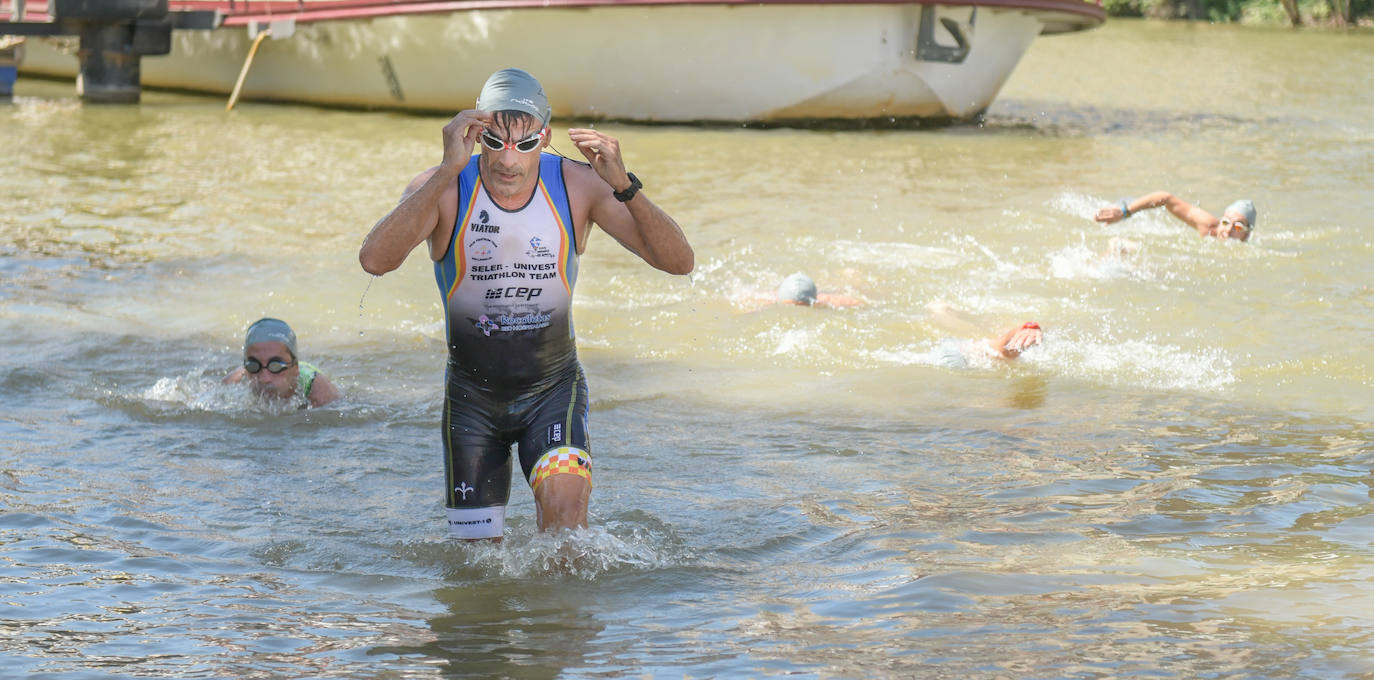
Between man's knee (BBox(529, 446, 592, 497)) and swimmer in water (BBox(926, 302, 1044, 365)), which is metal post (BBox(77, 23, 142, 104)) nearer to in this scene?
swimmer in water (BBox(926, 302, 1044, 365))

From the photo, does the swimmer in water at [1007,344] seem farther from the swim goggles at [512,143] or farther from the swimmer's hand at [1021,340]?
the swim goggles at [512,143]

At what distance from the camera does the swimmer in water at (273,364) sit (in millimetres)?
8391

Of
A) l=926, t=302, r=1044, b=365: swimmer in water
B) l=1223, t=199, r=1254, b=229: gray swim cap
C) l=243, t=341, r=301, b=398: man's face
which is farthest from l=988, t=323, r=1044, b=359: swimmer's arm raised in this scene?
l=243, t=341, r=301, b=398: man's face

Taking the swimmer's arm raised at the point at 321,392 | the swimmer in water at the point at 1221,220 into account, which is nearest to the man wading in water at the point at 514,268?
the swimmer's arm raised at the point at 321,392

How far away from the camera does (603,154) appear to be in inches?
202

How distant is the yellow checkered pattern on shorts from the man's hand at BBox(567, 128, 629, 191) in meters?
0.96

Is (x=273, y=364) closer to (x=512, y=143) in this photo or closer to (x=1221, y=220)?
(x=512, y=143)

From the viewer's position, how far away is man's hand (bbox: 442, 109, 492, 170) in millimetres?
5035

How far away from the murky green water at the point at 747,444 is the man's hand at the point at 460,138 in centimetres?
142

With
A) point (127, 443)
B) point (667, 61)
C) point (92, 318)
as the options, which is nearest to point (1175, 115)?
point (667, 61)

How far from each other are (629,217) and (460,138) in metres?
0.70

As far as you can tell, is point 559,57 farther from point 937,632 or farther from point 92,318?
point 937,632

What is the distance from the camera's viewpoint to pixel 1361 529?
6.31 m

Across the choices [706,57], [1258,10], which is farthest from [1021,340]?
[1258,10]
